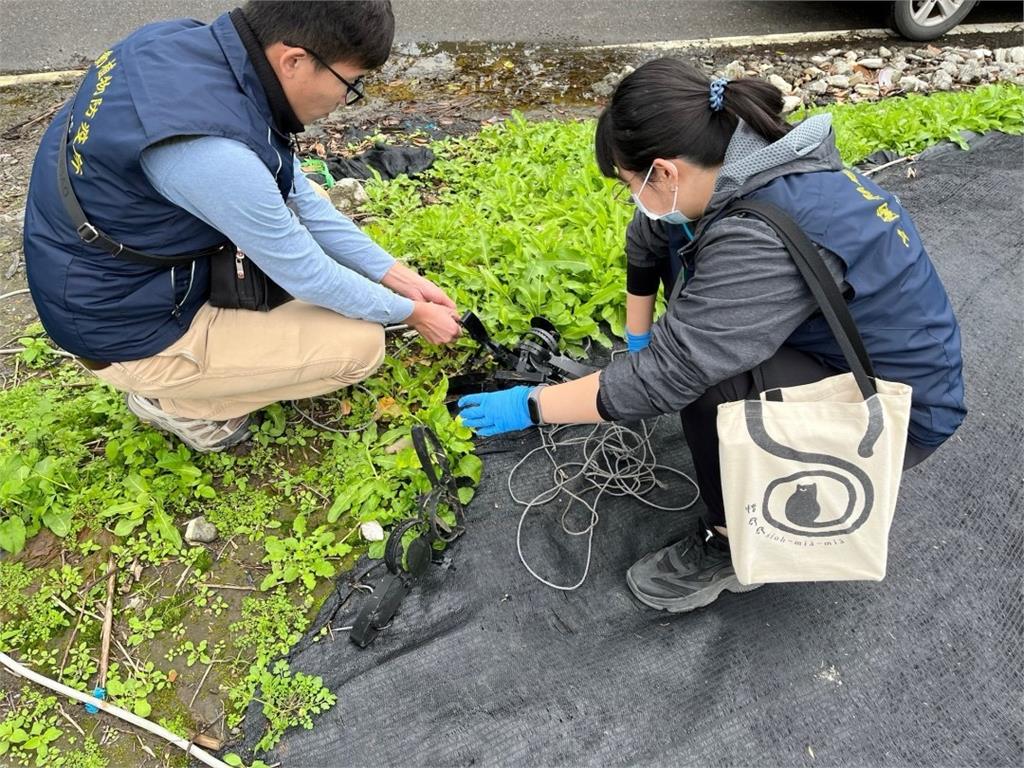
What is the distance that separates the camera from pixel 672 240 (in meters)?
2.11

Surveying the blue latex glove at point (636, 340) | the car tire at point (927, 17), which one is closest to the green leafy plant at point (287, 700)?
the blue latex glove at point (636, 340)

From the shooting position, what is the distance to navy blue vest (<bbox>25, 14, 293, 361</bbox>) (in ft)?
5.48

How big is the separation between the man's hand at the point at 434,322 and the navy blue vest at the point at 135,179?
577 mm

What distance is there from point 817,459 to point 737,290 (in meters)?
0.44

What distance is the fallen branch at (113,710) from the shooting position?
5.75ft

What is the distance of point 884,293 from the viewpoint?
63.2 inches

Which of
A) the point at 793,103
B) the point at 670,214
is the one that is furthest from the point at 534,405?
the point at 793,103

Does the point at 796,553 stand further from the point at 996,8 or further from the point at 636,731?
the point at 996,8

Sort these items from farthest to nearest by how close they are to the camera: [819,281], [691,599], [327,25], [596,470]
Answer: [596,470]
[691,599]
[327,25]
[819,281]

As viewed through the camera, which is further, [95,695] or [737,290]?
[95,695]

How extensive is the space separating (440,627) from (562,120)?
4.07m

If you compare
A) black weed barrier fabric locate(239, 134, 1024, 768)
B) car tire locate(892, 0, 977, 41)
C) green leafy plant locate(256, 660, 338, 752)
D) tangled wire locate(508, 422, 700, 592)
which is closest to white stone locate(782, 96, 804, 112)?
car tire locate(892, 0, 977, 41)

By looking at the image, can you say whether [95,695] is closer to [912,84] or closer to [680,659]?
[680,659]

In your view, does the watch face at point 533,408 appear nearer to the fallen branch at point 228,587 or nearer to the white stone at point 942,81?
the fallen branch at point 228,587
